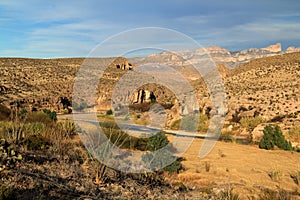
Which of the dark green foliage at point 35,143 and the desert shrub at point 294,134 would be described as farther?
the desert shrub at point 294,134

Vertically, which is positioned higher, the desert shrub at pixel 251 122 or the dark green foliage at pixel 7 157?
the dark green foliage at pixel 7 157

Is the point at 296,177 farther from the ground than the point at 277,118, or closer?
closer

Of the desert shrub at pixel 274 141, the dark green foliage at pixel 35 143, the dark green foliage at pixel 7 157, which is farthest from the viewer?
the desert shrub at pixel 274 141

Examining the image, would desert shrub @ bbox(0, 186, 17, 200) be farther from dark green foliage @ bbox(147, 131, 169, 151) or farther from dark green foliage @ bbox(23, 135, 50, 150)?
dark green foliage @ bbox(147, 131, 169, 151)

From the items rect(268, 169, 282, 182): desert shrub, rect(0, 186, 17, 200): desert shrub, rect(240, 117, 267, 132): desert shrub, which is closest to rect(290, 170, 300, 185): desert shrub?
rect(268, 169, 282, 182): desert shrub

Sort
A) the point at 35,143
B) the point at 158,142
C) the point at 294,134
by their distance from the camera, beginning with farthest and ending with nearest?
1. the point at 294,134
2. the point at 158,142
3. the point at 35,143

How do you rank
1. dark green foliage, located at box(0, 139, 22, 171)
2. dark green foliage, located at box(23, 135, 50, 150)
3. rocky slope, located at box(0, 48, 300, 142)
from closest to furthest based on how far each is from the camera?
dark green foliage, located at box(0, 139, 22, 171), dark green foliage, located at box(23, 135, 50, 150), rocky slope, located at box(0, 48, 300, 142)

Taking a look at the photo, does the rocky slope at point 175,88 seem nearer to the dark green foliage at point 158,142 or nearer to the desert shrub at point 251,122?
the desert shrub at point 251,122

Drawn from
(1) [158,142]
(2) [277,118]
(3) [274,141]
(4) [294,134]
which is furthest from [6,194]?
(2) [277,118]

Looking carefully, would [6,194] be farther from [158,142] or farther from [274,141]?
[274,141]

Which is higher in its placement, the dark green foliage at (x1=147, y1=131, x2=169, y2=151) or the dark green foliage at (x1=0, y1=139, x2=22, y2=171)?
the dark green foliage at (x1=0, y1=139, x2=22, y2=171)

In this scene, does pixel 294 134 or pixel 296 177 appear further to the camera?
pixel 294 134

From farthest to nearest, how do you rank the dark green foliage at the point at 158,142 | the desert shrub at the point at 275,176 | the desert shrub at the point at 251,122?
the desert shrub at the point at 251,122, the dark green foliage at the point at 158,142, the desert shrub at the point at 275,176

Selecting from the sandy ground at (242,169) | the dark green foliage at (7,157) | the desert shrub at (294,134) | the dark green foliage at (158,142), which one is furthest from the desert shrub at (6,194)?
the desert shrub at (294,134)
